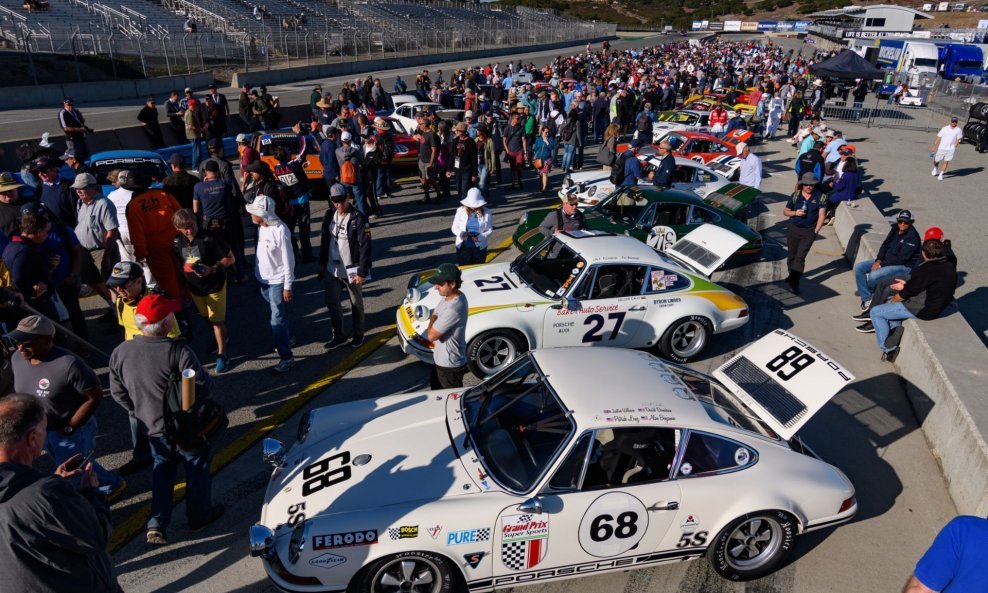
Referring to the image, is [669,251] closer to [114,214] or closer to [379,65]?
[114,214]

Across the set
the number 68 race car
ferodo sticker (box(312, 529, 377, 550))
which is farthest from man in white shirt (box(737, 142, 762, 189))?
ferodo sticker (box(312, 529, 377, 550))

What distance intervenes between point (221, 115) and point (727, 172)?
1283 cm

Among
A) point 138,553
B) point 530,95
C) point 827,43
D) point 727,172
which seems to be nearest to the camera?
point 138,553

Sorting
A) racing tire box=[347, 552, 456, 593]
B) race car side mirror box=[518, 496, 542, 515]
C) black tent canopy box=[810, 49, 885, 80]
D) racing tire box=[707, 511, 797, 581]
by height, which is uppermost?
black tent canopy box=[810, 49, 885, 80]

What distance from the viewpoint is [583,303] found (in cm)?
702

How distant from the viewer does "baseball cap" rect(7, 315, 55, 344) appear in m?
4.05

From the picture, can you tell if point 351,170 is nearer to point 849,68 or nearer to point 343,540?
point 343,540

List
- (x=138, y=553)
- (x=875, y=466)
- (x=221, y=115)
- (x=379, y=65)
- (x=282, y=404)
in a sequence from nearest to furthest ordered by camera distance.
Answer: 1. (x=138, y=553)
2. (x=875, y=466)
3. (x=282, y=404)
4. (x=221, y=115)
5. (x=379, y=65)

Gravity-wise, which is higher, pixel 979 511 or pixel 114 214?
pixel 114 214

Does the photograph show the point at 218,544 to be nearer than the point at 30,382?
No

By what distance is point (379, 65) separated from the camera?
41938 millimetres

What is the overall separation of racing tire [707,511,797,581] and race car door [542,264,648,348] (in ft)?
9.71

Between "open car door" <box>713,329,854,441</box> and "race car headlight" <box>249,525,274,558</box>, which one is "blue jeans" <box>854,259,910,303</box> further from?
"race car headlight" <box>249,525,274,558</box>

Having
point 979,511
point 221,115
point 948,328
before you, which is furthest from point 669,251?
point 221,115
